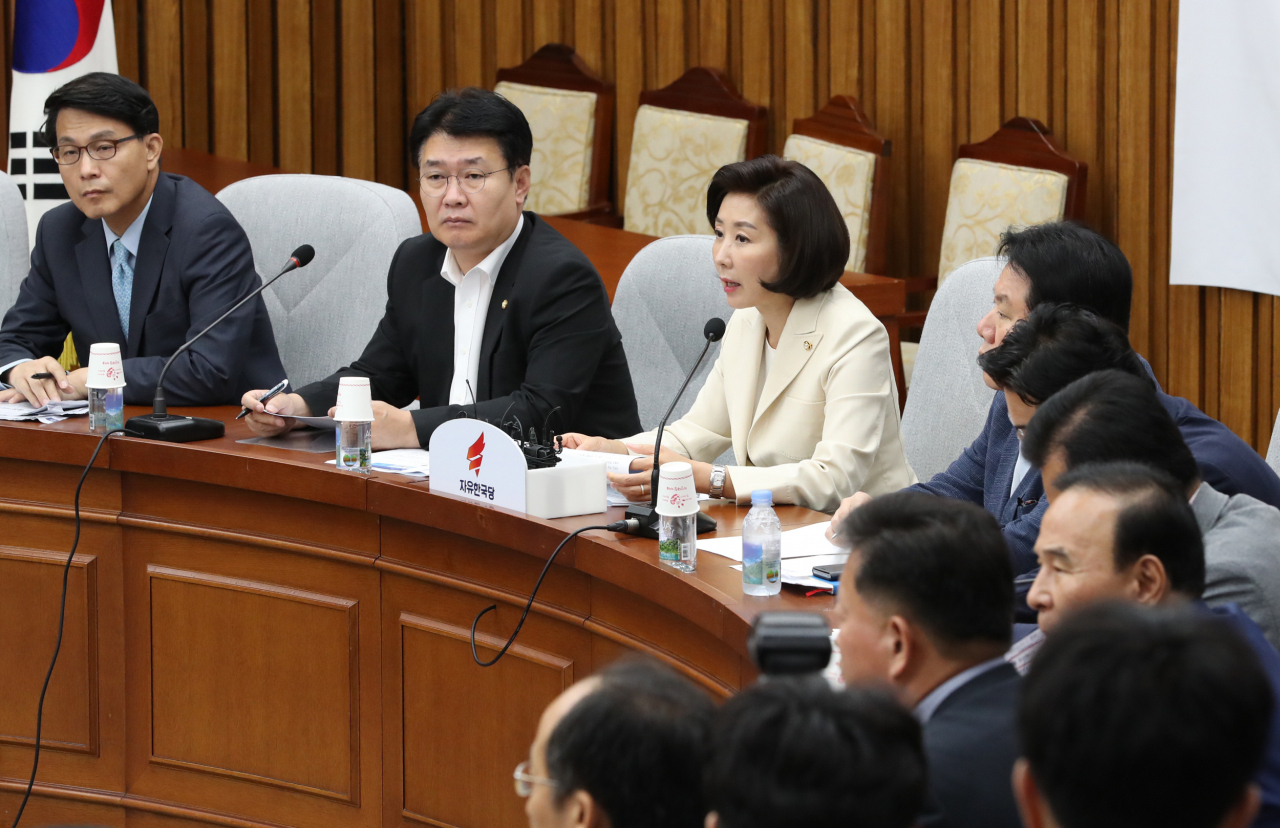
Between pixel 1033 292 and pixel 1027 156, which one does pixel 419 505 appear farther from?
pixel 1027 156

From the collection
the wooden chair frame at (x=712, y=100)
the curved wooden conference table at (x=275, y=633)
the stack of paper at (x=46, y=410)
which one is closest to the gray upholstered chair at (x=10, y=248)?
the stack of paper at (x=46, y=410)

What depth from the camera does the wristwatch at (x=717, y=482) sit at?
8.34 ft

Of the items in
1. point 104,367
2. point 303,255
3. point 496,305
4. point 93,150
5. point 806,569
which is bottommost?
point 806,569

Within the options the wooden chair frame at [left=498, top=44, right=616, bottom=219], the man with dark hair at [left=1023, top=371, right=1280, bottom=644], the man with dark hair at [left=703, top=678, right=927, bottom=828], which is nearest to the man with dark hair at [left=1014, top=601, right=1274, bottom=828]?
the man with dark hair at [left=703, top=678, right=927, bottom=828]

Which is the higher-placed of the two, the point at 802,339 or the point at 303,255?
the point at 303,255

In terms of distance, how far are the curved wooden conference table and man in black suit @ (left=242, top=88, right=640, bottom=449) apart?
0.29 m

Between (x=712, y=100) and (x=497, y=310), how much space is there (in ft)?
8.61

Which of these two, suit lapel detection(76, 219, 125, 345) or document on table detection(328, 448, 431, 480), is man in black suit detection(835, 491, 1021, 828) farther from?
suit lapel detection(76, 219, 125, 345)

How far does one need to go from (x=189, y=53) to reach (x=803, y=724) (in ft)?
17.4

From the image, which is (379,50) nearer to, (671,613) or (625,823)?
(671,613)

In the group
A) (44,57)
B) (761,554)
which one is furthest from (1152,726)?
(44,57)

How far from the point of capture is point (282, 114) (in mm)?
6020

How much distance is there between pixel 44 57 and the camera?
15.5 feet

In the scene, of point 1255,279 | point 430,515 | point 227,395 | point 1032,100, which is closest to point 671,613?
point 430,515
